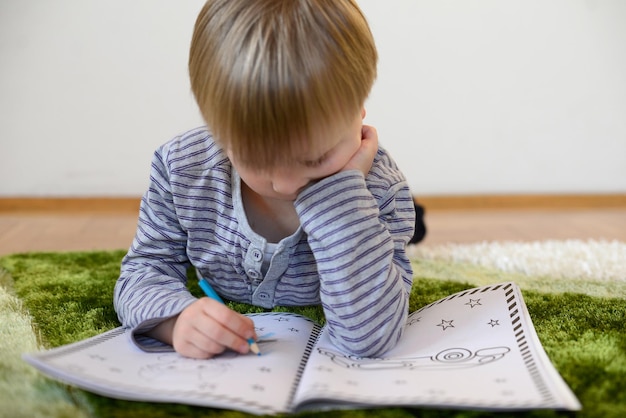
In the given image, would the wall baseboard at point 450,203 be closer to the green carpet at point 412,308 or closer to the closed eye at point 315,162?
the green carpet at point 412,308

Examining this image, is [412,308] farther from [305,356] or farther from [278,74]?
[278,74]

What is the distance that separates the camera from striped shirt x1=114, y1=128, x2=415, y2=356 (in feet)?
2.11

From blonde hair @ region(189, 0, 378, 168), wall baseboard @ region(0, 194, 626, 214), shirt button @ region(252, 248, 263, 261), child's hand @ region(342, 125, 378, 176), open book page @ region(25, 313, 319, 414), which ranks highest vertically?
blonde hair @ region(189, 0, 378, 168)

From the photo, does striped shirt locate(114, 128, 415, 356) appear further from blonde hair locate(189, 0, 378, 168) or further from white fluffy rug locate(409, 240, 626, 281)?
white fluffy rug locate(409, 240, 626, 281)

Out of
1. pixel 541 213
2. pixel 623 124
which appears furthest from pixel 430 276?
pixel 623 124

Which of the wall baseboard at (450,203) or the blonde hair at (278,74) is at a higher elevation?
the blonde hair at (278,74)

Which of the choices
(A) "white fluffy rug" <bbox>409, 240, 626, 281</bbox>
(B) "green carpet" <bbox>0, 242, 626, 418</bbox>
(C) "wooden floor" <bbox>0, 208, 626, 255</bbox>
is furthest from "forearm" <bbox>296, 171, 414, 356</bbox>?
(C) "wooden floor" <bbox>0, 208, 626, 255</bbox>

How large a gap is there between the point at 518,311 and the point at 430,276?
333 millimetres

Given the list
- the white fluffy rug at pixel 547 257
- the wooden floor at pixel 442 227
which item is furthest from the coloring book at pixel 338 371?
the wooden floor at pixel 442 227

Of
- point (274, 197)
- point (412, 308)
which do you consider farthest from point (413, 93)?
point (274, 197)

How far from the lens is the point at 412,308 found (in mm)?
829

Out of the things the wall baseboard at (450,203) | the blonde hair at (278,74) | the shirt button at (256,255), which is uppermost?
the blonde hair at (278,74)

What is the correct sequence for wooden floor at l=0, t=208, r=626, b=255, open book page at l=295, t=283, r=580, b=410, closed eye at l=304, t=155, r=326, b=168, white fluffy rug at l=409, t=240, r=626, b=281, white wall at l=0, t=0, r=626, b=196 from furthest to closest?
white wall at l=0, t=0, r=626, b=196
wooden floor at l=0, t=208, r=626, b=255
white fluffy rug at l=409, t=240, r=626, b=281
closed eye at l=304, t=155, r=326, b=168
open book page at l=295, t=283, r=580, b=410

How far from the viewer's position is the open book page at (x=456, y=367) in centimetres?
52
